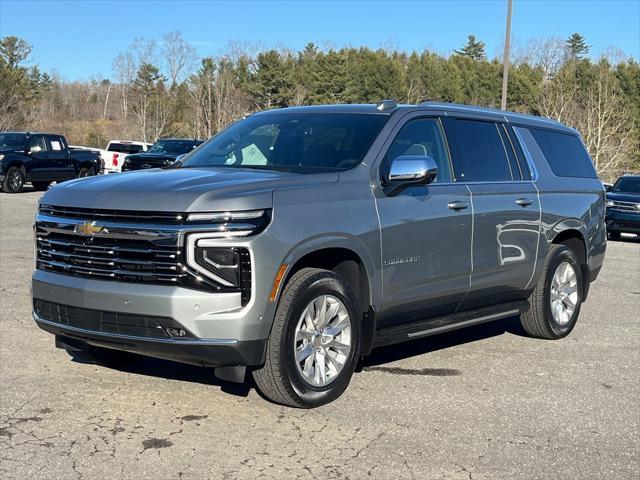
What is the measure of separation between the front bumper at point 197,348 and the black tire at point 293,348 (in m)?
0.14

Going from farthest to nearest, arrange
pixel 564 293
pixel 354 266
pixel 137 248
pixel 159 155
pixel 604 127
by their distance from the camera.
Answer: pixel 604 127 → pixel 159 155 → pixel 564 293 → pixel 354 266 → pixel 137 248

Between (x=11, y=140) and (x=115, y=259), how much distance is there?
2281 cm

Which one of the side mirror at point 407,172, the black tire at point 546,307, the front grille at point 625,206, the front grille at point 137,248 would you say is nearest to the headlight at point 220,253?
the front grille at point 137,248

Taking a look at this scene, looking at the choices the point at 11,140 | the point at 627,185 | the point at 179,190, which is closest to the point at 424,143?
the point at 179,190

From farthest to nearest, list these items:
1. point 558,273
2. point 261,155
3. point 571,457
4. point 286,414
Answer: point 558,273 → point 261,155 → point 286,414 → point 571,457

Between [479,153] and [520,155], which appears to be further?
[520,155]

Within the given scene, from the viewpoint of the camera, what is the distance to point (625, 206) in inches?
764

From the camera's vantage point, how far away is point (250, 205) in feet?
15.5

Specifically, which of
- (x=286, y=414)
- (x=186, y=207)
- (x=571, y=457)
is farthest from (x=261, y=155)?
(x=571, y=457)

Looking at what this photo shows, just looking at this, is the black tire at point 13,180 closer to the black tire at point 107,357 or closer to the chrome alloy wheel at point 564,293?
the black tire at point 107,357

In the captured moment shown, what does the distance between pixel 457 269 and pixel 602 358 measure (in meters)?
1.70

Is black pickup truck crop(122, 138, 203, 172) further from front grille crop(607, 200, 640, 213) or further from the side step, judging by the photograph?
the side step

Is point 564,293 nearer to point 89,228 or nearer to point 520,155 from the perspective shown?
point 520,155

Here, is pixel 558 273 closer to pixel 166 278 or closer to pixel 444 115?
pixel 444 115
